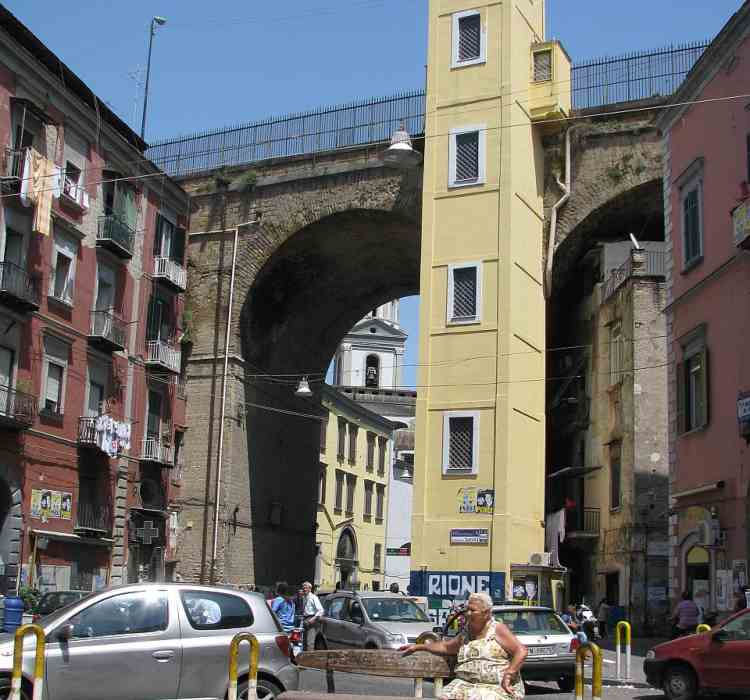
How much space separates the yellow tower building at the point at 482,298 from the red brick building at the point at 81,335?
863 cm

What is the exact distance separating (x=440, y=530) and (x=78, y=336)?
34.5 feet

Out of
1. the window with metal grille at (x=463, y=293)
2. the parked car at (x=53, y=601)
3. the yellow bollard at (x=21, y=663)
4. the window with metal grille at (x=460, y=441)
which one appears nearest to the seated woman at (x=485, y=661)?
the yellow bollard at (x=21, y=663)

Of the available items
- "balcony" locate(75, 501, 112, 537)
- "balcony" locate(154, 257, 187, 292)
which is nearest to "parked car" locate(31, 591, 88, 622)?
"balcony" locate(75, 501, 112, 537)

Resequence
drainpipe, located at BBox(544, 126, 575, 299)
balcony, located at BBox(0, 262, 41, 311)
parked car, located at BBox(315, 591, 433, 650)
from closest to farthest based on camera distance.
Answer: parked car, located at BBox(315, 591, 433, 650) < balcony, located at BBox(0, 262, 41, 311) < drainpipe, located at BBox(544, 126, 575, 299)

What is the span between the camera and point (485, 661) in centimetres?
780

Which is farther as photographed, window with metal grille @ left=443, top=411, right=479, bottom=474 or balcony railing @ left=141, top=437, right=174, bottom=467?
balcony railing @ left=141, top=437, right=174, bottom=467

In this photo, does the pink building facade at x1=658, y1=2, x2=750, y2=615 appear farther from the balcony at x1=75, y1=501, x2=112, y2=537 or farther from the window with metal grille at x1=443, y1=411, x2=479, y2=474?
the balcony at x1=75, y1=501, x2=112, y2=537

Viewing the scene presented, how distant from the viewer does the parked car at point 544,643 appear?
49.5 feet

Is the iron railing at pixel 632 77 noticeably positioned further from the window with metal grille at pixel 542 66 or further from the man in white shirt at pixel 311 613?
the man in white shirt at pixel 311 613

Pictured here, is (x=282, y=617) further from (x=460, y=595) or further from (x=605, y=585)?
(x=605, y=585)

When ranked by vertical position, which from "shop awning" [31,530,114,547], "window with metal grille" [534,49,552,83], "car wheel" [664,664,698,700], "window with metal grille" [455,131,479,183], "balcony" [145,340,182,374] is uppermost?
"window with metal grille" [534,49,552,83]

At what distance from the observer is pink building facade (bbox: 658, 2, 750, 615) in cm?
1995

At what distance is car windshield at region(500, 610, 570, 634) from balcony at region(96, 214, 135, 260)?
58.9 ft

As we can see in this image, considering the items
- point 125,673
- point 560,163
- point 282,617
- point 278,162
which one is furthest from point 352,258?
point 125,673
